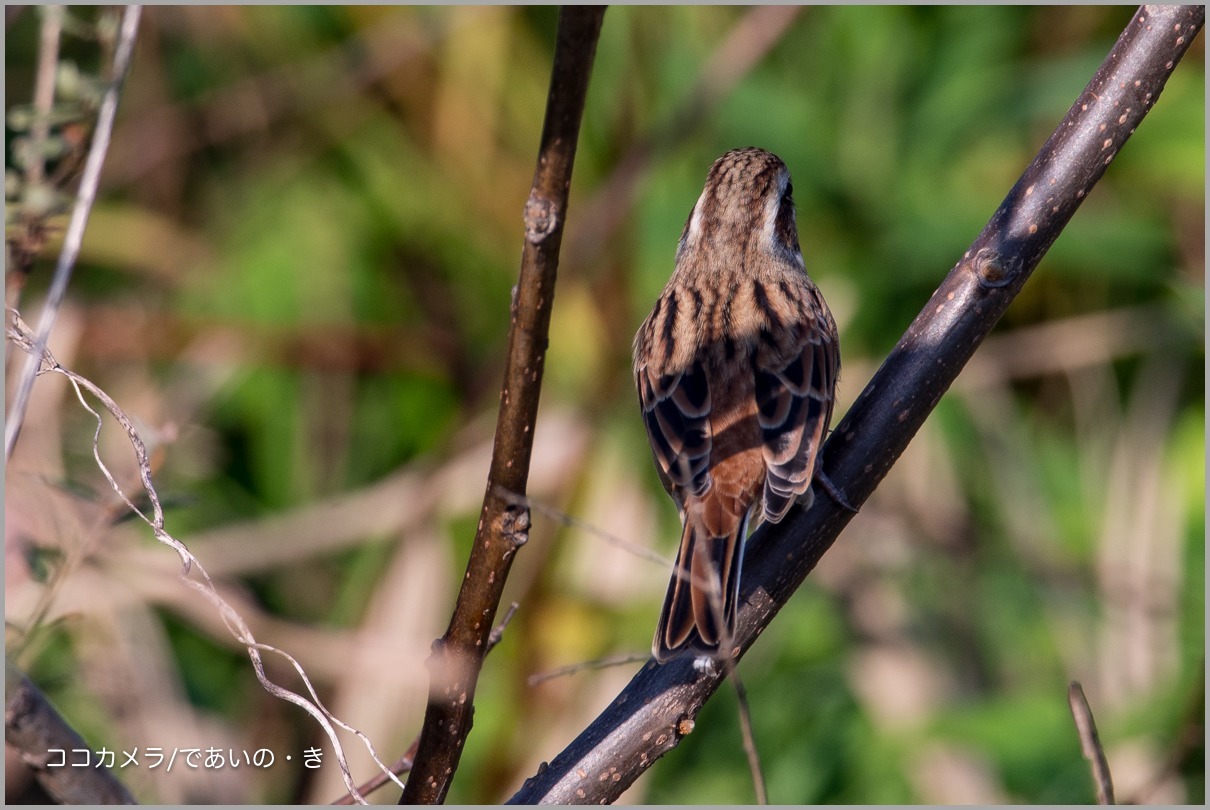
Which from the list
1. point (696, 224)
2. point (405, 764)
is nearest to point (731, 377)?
point (696, 224)

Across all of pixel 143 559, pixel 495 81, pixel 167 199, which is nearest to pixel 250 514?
pixel 143 559

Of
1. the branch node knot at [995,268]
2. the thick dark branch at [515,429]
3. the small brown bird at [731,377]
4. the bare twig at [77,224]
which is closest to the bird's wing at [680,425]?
the small brown bird at [731,377]

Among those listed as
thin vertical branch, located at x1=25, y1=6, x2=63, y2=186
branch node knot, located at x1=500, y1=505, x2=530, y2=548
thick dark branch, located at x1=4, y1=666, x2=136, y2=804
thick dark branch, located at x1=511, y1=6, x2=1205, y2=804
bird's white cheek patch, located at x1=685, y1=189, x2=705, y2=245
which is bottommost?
thick dark branch, located at x1=4, y1=666, x2=136, y2=804

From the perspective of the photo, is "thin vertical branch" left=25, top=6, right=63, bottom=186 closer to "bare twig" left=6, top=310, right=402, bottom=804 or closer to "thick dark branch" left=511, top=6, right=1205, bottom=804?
"bare twig" left=6, top=310, right=402, bottom=804

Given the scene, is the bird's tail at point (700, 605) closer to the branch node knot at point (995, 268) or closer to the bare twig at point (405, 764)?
the bare twig at point (405, 764)

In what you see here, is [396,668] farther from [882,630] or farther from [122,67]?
[122,67]

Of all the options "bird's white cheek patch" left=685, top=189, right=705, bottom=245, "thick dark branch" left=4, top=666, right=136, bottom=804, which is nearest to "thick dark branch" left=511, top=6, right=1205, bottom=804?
"thick dark branch" left=4, top=666, right=136, bottom=804
